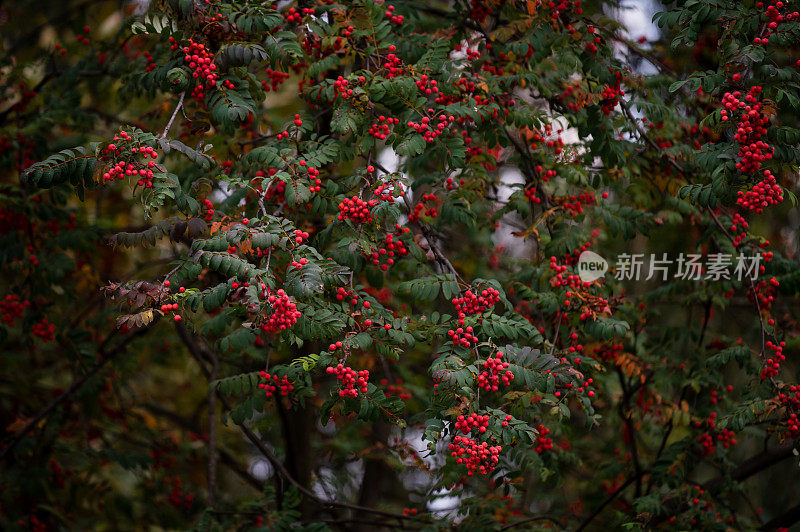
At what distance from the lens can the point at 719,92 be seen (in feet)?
10.2

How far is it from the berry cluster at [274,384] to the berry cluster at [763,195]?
6.31 ft

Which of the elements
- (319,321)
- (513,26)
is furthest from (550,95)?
(319,321)

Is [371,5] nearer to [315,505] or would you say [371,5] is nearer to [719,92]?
[719,92]

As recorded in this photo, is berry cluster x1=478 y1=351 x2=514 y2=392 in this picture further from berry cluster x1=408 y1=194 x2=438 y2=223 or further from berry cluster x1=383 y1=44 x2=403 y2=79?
berry cluster x1=383 y1=44 x2=403 y2=79

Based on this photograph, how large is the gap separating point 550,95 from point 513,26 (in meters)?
0.39

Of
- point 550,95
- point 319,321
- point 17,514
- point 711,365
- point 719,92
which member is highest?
point 719,92

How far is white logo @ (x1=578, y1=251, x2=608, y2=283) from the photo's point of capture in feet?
11.3

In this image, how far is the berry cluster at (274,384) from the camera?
2882 millimetres

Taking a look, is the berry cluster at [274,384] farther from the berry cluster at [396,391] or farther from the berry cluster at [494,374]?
the berry cluster at [396,391]

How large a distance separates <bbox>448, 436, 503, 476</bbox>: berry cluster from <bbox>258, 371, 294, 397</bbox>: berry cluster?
0.76 meters

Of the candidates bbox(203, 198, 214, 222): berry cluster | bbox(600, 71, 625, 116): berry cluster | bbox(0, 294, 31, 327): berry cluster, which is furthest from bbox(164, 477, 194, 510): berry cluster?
bbox(600, 71, 625, 116): berry cluster

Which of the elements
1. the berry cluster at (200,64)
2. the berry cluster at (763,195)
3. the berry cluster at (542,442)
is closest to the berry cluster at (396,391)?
the berry cluster at (542,442)

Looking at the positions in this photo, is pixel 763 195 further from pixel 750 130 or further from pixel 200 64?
pixel 200 64

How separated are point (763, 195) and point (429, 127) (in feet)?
4.41
